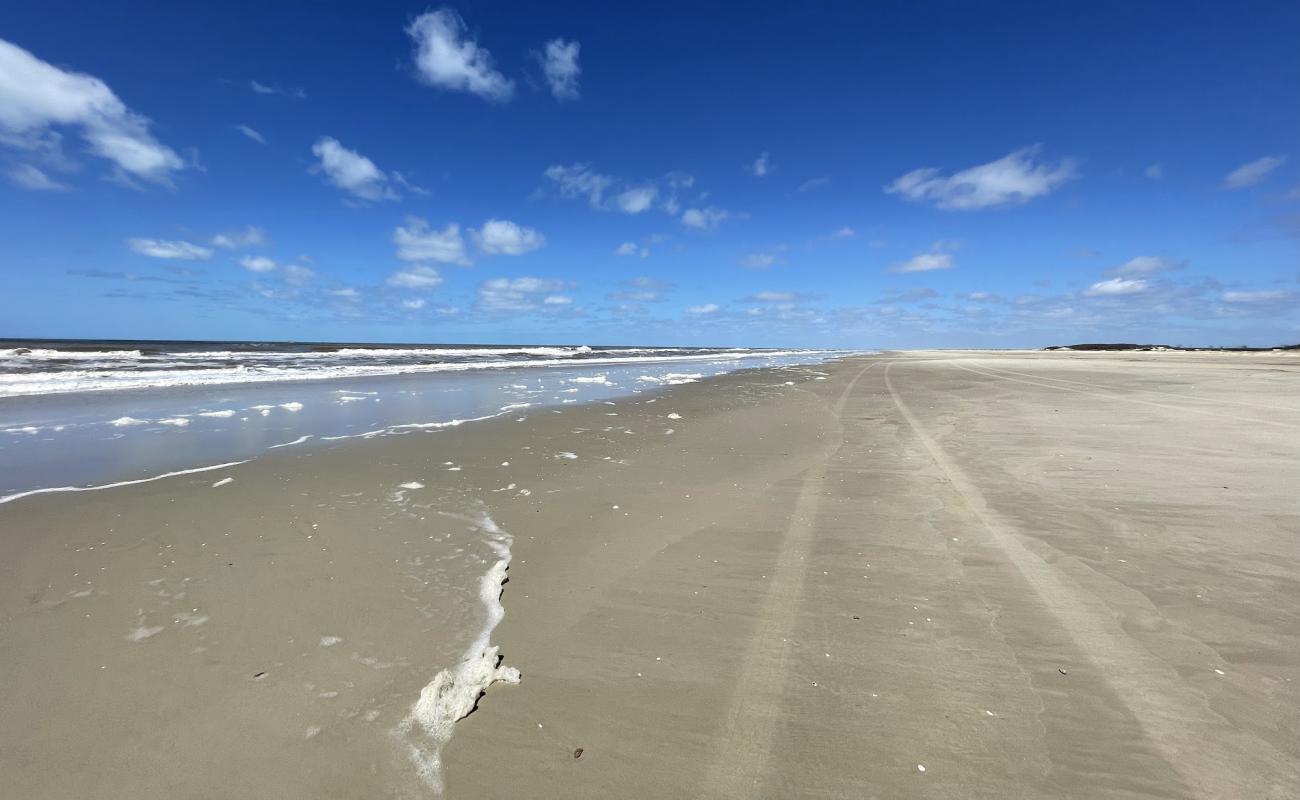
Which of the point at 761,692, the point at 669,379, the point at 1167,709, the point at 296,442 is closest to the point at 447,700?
the point at 761,692

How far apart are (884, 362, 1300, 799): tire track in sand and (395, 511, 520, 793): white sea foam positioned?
10.7ft

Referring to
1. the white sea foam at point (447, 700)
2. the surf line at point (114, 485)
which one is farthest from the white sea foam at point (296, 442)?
the white sea foam at point (447, 700)

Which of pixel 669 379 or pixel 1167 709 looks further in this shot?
pixel 669 379

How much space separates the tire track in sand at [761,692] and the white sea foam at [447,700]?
1.22m

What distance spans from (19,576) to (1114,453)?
1281cm

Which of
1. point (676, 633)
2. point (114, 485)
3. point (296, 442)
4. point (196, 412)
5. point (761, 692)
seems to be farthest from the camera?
point (196, 412)

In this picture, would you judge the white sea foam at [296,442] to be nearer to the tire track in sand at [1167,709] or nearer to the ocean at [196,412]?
the ocean at [196,412]

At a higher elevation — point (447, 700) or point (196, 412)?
point (196, 412)

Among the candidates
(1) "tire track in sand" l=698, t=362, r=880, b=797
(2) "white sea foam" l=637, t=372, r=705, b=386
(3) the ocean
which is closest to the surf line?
(3) the ocean

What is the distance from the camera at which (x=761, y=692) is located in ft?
9.54

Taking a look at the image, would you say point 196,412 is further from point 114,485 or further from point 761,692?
point 761,692

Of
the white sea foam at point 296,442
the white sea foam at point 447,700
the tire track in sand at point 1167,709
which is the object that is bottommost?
the white sea foam at point 447,700

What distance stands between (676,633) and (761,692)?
0.75 m

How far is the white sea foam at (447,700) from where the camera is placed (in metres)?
2.45
